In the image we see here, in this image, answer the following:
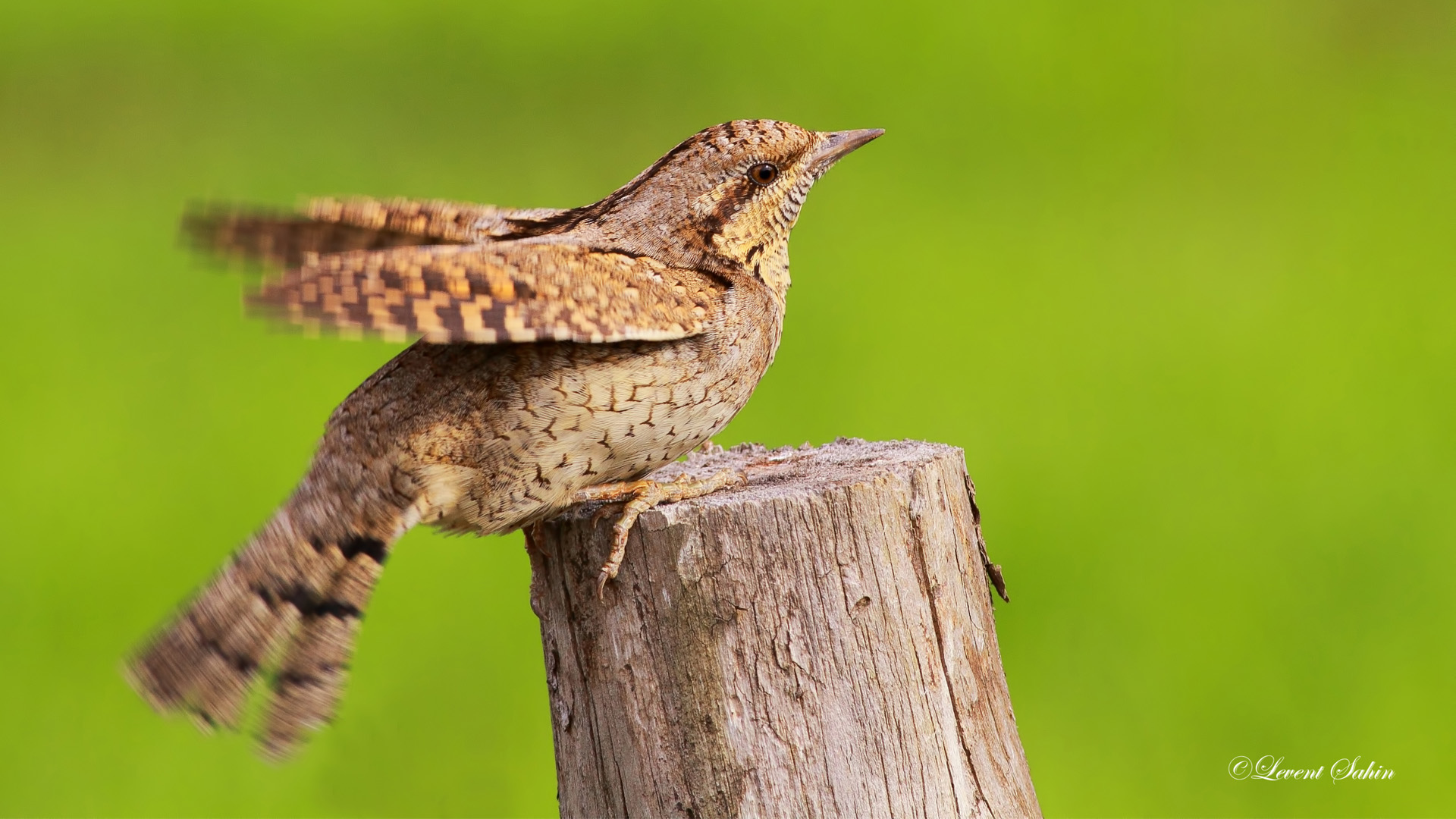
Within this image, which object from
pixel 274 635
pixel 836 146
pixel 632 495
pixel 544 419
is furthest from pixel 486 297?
pixel 836 146

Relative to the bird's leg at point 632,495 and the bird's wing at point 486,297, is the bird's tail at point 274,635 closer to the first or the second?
the bird's leg at point 632,495

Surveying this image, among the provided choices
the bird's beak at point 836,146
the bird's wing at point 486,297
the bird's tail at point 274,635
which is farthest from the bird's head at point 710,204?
the bird's tail at point 274,635

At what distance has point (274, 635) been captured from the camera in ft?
9.86

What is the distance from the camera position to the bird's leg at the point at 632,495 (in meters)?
2.94

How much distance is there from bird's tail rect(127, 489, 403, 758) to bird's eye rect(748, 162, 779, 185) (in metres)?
1.22

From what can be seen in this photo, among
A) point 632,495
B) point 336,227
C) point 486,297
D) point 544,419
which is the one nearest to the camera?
point 486,297

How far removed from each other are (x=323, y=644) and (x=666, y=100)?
10753 millimetres

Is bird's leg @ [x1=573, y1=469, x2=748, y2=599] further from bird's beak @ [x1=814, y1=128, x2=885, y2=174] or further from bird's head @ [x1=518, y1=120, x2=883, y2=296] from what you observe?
bird's beak @ [x1=814, y1=128, x2=885, y2=174]

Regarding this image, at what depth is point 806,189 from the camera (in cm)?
356

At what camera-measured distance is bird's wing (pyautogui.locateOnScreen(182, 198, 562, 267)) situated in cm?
346

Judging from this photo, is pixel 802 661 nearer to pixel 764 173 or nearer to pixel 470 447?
pixel 470 447

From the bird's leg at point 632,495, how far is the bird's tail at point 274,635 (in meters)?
0.48

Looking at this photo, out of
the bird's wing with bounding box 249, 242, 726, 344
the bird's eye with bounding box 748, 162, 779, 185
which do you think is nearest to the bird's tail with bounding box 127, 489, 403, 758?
the bird's wing with bounding box 249, 242, 726, 344

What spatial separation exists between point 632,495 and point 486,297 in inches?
24.0
